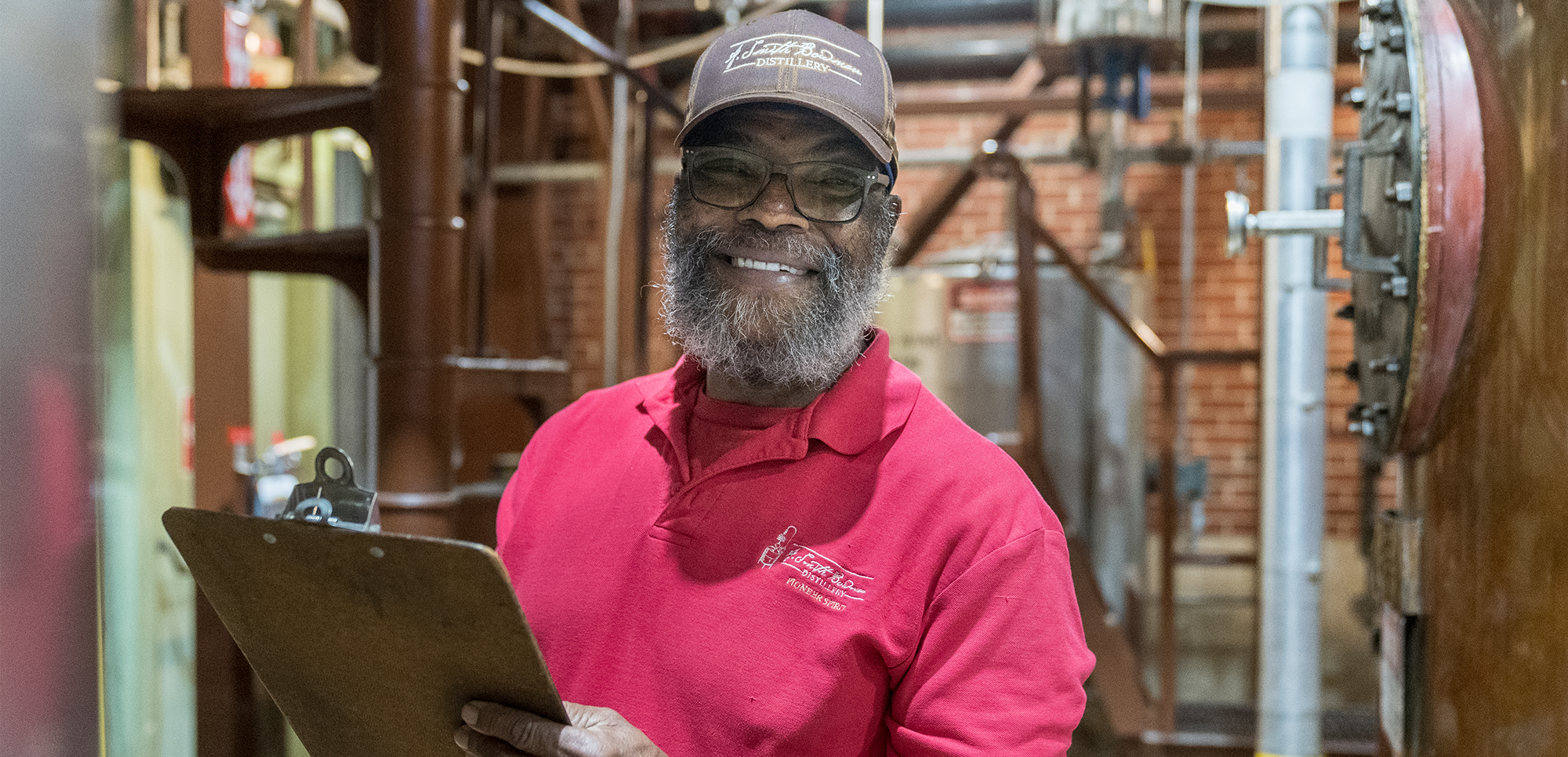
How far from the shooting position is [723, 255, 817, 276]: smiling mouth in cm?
107

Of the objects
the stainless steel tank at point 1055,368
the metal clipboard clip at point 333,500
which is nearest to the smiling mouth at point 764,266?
the metal clipboard clip at point 333,500

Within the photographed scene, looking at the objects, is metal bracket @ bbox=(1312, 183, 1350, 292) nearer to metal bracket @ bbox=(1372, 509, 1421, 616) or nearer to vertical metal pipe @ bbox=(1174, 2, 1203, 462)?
metal bracket @ bbox=(1372, 509, 1421, 616)

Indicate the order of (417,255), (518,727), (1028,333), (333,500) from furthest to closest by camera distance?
(1028,333), (417,255), (333,500), (518,727)

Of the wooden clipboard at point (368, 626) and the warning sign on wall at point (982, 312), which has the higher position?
the warning sign on wall at point (982, 312)

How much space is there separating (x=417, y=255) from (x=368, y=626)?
1212 millimetres

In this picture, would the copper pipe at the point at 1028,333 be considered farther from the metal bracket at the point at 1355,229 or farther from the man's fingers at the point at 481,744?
the man's fingers at the point at 481,744

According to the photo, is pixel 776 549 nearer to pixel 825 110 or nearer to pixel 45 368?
pixel 825 110

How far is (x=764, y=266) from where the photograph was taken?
3.54 ft

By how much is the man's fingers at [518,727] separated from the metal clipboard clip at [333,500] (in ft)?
0.61

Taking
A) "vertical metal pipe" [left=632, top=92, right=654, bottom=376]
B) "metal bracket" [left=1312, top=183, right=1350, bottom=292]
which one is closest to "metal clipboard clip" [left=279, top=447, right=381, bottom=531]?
"metal bracket" [left=1312, top=183, right=1350, bottom=292]

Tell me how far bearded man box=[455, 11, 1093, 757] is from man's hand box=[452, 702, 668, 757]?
0.02 meters

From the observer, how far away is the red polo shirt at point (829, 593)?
0.92 metres

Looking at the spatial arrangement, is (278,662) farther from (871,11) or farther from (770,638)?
(871,11)

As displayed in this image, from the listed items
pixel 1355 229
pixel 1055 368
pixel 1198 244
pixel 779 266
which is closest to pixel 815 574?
pixel 779 266
